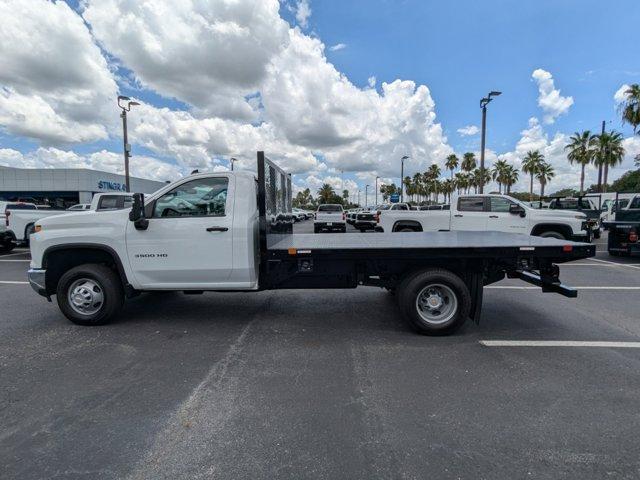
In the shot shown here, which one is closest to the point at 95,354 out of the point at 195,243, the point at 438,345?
the point at 195,243

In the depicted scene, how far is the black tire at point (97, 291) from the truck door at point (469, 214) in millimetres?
9946

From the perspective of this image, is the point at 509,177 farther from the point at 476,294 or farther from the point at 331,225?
the point at 476,294

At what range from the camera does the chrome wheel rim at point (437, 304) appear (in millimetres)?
4848

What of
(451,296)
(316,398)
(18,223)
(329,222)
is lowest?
(316,398)

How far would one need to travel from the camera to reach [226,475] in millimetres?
2436

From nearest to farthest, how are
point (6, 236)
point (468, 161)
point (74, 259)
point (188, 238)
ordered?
1. point (188, 238)
2. point (74, 259)
3. point (6, 236)
4. point (468, 161)

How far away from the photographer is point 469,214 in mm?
11898

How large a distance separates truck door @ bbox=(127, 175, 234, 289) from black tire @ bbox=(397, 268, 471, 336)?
94.0 inches

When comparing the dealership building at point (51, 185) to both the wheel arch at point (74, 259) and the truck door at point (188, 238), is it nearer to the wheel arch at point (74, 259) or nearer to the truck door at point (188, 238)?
the wheel arch at point (74, 259)

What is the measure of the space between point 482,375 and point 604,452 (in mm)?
1226

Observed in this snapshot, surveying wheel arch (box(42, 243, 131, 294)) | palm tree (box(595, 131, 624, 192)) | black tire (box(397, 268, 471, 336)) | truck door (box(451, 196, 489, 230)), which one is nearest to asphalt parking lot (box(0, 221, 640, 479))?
black tire (box(397, 268, 471, 336))

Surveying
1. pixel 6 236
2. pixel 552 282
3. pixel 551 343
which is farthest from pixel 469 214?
pixel 6 236

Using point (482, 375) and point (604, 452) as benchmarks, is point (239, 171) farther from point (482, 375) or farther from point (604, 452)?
point (604, 452)

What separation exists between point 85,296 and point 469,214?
1051cm
